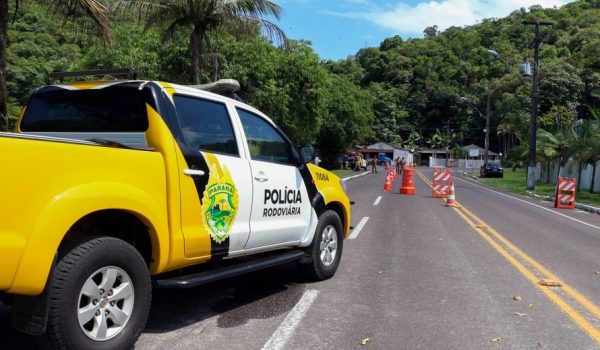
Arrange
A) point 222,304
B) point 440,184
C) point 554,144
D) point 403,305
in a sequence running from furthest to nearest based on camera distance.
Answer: point 554,144 < point 440,184 < point 403,305 < point 222,304

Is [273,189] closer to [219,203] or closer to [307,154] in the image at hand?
[219,203]

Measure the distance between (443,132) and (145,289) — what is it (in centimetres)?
13442

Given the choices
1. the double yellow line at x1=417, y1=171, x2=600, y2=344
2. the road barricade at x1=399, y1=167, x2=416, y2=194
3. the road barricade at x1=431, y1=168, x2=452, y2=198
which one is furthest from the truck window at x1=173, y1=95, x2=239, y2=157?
the road barricade at x1=399, y1=167, x2=416, y2=194

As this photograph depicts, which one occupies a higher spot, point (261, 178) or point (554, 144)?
point (554, 144)

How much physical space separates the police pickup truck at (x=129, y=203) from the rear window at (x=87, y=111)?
1 centimetres

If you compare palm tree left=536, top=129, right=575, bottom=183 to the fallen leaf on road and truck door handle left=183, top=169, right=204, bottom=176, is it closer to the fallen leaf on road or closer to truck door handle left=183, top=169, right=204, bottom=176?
the fallen leaf on road

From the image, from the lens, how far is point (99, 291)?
3.84 m

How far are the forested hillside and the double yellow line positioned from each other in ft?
20.0

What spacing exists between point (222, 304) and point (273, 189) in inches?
52.4

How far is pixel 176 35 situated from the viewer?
1708 cm

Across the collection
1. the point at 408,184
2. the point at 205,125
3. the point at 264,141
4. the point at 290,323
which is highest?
the point at 205,125

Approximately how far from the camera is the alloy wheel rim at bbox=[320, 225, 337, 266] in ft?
22.6

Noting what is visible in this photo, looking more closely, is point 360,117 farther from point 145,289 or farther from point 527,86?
point 145,289

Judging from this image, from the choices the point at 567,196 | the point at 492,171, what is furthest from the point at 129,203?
the point at 492,171
